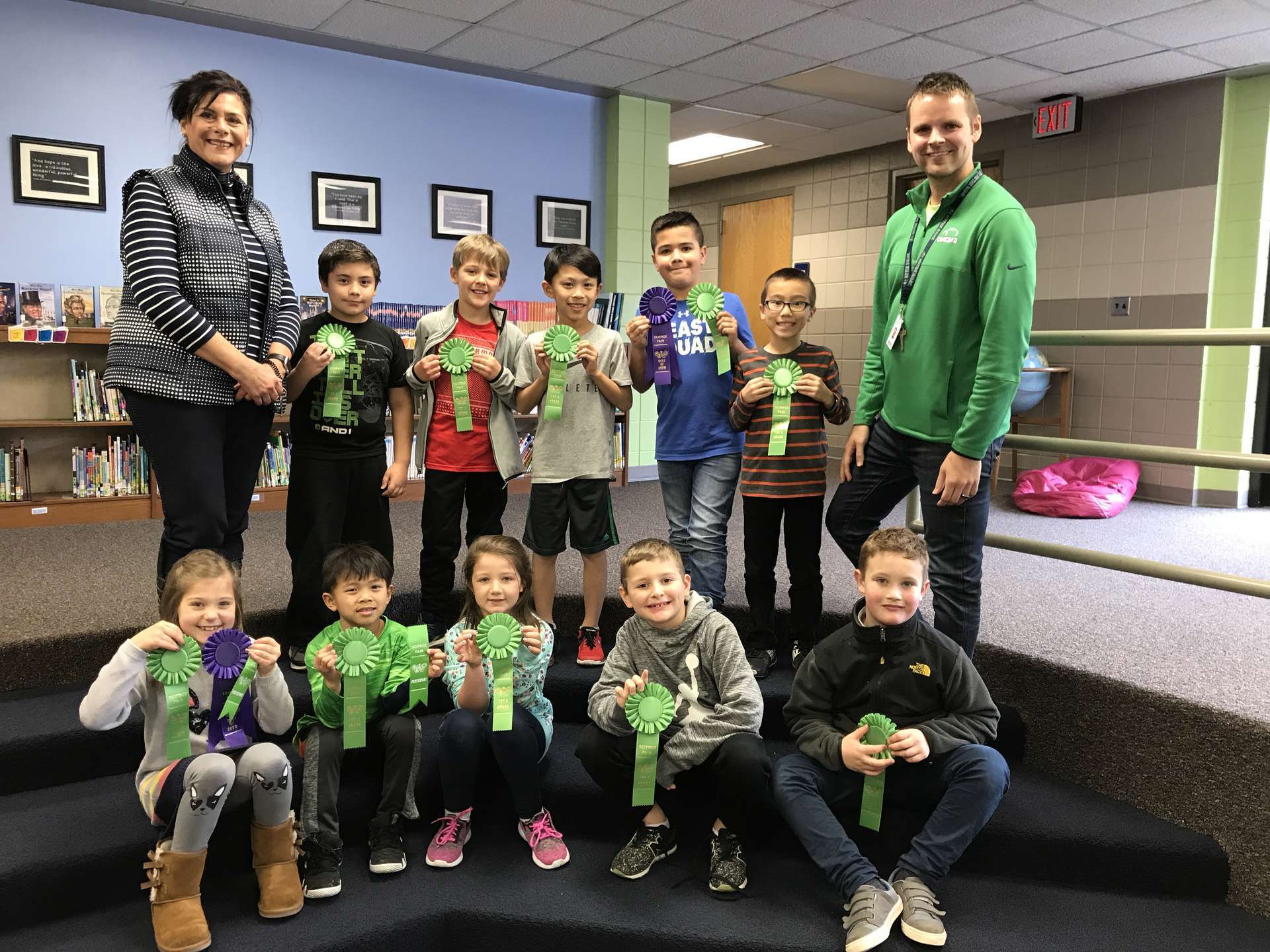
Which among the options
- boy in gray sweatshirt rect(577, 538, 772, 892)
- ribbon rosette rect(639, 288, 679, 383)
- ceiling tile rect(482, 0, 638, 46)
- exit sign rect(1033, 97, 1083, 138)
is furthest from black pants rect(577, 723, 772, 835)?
exit sign rect(1033, 97, 1083, 138)

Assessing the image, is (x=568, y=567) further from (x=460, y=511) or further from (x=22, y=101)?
(x=22, y=101)

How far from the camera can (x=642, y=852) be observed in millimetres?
2061

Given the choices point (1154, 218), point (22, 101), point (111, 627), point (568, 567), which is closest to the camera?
point (111, 627)

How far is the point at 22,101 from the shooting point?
4.32 metres

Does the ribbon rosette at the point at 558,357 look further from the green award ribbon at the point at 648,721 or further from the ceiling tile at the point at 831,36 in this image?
the ceiling tile at the point at 831,36

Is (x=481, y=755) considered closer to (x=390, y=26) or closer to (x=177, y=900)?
(x=177, y=900)

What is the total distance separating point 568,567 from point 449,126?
3.26 m

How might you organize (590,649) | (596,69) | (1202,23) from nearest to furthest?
(590,649)
(1202,23)
(596,69)

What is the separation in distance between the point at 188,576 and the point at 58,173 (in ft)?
11.6

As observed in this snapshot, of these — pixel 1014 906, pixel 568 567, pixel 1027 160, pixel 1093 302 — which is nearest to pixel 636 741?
pixel 1014 906

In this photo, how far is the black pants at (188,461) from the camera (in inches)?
84.0

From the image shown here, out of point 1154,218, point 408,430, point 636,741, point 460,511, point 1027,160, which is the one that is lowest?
point 636,741

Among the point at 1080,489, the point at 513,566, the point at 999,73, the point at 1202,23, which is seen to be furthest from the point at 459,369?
the point at 999,73

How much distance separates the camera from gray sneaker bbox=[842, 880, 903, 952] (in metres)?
1.77
